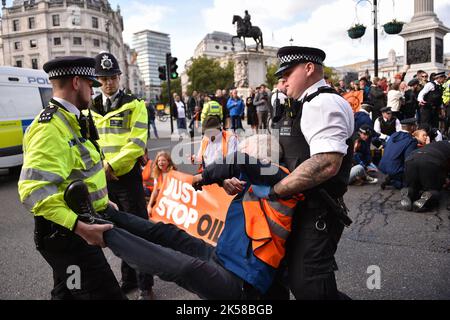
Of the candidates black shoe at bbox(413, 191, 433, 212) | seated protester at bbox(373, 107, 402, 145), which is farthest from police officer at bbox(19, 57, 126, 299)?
seated protester at bbox(373, 107, 402, 145)

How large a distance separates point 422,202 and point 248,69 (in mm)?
21161

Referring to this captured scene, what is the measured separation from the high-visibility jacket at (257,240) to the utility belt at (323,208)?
0.07m

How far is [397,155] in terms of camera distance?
6.37 meters

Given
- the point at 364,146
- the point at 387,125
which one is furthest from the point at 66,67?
the point at 387,125

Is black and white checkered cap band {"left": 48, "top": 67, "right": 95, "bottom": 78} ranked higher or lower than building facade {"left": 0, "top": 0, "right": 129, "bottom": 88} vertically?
lower

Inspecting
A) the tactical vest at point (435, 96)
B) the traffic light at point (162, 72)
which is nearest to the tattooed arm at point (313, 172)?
the tactical vest at point (435, 96)

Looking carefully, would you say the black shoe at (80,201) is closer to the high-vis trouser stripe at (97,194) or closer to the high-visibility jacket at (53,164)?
the high-visibility jacket at (53,164)

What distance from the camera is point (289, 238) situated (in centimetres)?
210

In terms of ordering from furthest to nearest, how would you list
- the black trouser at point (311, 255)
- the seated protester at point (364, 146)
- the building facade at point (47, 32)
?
the building facade at point (47, 32) < the seated protester at point (364, 146) < the black trouser at point (311, 255)

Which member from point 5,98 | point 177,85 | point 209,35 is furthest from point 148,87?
point 5,98

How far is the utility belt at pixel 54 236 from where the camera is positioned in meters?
2.02

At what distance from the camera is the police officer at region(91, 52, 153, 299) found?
312 cm

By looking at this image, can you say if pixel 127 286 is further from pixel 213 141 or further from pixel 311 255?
pixel 213 141

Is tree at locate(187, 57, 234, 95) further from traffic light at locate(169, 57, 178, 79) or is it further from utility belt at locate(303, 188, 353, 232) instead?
utility belt at locate(303, 188, 353, 232)
